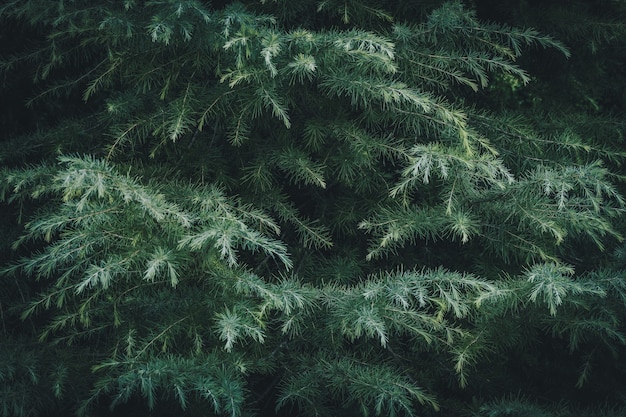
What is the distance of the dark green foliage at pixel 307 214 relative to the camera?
196cm

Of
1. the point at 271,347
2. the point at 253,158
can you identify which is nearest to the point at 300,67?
the point at 253,158

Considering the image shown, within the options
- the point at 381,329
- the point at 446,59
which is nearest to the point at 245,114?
the point at 446,59

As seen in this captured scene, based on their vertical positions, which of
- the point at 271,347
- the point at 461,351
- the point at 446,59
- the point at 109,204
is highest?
the point at 446,59

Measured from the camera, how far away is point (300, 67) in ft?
6.82

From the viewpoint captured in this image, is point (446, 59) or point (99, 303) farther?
point (446, 59)

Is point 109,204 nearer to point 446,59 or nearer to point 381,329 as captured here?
point 381,329

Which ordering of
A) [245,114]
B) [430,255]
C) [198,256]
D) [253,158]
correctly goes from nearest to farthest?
[198,256]
[245,114]
[253,158]
[430,255]

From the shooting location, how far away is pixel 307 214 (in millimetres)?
2818

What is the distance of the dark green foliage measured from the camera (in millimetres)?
1964

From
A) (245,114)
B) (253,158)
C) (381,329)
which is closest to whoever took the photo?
(381,329)

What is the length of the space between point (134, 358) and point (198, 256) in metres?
0.35

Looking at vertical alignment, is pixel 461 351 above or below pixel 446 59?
below

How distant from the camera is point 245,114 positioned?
7.53 feet

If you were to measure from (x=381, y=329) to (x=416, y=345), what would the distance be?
1.69 ft
